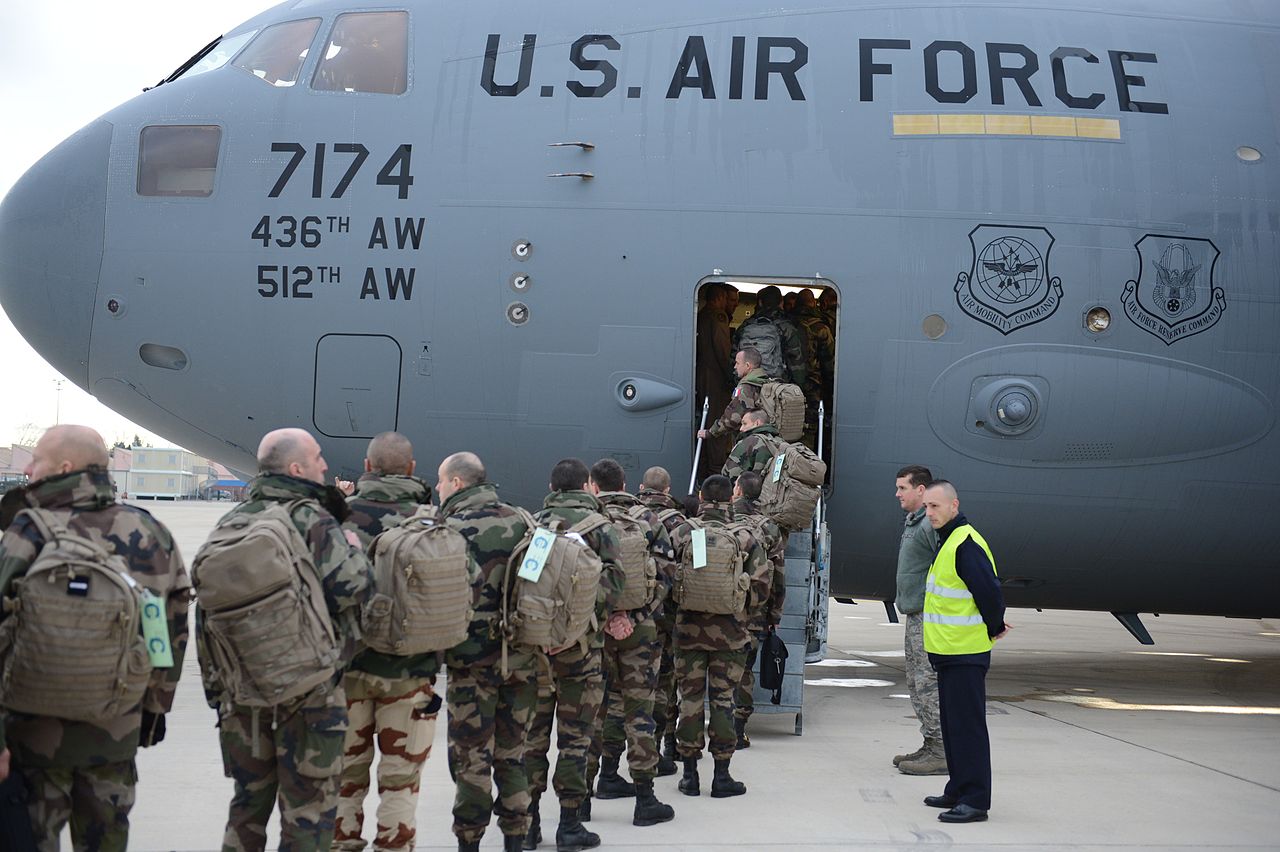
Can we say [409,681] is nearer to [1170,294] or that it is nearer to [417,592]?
[417,592]

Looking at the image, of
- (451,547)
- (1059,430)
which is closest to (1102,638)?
(1059,430)

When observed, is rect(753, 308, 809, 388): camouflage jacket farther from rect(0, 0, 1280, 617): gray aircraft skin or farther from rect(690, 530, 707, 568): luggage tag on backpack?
rect(690, 530, 707, 568): luggage tag on backpack

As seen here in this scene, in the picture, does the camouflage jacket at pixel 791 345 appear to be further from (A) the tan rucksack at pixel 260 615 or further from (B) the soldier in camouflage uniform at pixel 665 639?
(A) the tan rucksack at pixel 260 615

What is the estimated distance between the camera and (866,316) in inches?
386

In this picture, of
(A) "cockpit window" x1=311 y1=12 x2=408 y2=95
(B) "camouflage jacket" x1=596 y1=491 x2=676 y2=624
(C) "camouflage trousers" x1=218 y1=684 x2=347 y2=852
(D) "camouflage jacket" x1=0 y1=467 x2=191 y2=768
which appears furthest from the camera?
(A) "cockpit window" x1=311 y1=12 x2=408 y2=95

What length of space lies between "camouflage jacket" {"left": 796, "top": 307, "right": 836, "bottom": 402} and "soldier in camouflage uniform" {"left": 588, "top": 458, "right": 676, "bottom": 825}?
4.09 meters

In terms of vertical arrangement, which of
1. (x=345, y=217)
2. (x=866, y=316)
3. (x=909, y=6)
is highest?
(x=909, y=6)

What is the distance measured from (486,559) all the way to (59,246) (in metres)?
5.86

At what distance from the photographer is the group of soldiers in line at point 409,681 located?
4.45m

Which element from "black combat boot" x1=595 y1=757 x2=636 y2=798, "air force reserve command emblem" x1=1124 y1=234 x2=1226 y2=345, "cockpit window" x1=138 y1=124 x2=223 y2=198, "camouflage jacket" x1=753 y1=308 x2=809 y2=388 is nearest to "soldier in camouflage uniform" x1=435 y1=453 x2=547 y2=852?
"black combat boot" x1=595 y1=757 x2=636 y2=798

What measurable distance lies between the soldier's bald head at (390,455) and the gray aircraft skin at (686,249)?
394cm

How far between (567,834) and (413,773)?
3.82ft

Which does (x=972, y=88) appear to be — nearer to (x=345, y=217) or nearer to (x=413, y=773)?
(x=345, y=217)

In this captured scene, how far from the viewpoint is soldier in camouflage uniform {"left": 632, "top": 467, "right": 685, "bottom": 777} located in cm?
773
